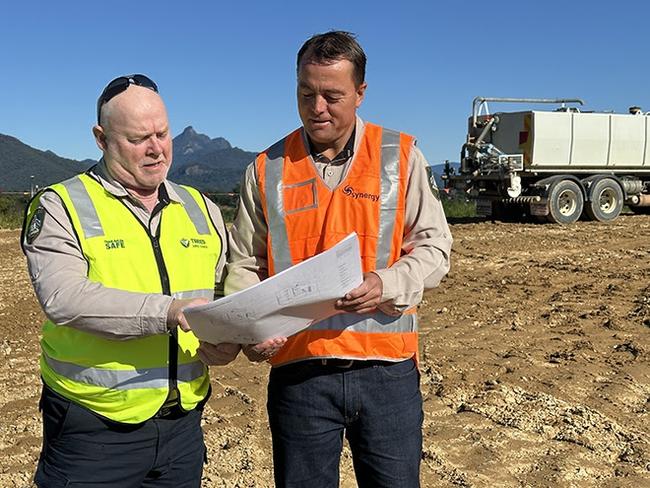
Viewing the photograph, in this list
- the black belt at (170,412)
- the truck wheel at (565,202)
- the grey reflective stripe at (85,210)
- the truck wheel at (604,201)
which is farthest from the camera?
the truck wheel at (604,201)

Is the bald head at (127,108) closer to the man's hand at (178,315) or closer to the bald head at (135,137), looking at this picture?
the bald head at (135,137)

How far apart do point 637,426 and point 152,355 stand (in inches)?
136

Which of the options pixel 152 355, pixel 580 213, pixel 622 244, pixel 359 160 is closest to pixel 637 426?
pixel 359 160

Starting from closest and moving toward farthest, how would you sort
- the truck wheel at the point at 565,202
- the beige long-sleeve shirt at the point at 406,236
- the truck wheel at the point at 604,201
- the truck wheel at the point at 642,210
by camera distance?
the beige long-sleeve shirt at the point at 406,236, the truck wheel at the point at 565,202, the truck wheel at the point at 604,201, the truck wheel at the point at 642,210

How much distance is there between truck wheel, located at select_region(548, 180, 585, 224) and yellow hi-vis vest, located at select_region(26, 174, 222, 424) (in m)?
13.9

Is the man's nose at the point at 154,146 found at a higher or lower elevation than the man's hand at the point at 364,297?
higher

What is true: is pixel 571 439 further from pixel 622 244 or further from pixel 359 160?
pixel 622 244

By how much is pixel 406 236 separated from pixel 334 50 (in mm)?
611

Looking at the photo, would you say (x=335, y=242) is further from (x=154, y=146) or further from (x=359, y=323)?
(x=154, y=146)

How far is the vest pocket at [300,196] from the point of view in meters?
2.27

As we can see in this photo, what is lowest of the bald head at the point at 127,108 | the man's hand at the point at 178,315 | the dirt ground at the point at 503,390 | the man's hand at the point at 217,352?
the dirt ground at the point at 503,390

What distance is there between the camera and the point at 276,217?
2283 mm

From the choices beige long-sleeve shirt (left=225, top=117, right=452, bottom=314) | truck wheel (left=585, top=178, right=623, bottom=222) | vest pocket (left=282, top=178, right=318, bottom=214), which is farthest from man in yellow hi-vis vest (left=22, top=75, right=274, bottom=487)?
truck wheel (left=585, top=178, right=623, bottom=222)

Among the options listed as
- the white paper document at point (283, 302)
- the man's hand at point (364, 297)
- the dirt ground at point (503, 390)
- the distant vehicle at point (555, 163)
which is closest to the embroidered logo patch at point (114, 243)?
the white paper document at point (283, 302)
